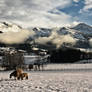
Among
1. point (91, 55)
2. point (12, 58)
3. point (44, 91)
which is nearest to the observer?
point (44, 91)

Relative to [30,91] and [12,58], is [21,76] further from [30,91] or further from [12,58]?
[12,58]

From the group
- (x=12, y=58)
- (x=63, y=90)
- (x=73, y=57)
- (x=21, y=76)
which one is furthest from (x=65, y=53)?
(x=63, y=90)

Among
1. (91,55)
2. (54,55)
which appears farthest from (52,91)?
(91,55)

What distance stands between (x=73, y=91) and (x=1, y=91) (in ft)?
16.8

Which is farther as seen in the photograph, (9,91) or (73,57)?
(73,57)

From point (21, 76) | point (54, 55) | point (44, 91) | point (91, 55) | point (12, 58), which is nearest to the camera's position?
point (44, 91)

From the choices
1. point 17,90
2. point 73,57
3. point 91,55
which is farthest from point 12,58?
point 91,55

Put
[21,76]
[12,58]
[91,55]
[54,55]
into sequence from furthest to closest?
[91,55]
[54,55]
[12,58]
[21,76]

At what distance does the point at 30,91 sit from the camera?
50.9 feet

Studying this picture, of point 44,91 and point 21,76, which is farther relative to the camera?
point 21,76

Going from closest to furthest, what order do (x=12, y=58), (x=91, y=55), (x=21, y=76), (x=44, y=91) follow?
1. (x=44, y=91)
2. (x=21, y=76)
3. (x=12, y=58)
4. (x=91, y=55)

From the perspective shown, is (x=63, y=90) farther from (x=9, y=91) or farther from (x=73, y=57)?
(x=73, y=57)

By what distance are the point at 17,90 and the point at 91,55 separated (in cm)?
17719

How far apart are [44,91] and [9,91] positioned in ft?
8.09
